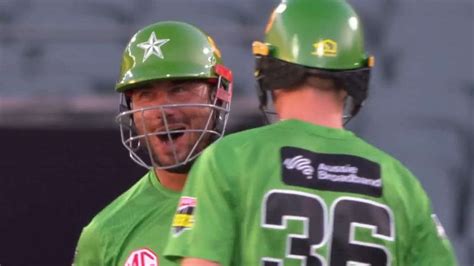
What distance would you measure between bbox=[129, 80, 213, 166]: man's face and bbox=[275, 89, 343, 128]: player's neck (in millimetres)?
804

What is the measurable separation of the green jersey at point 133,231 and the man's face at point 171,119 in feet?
0.32

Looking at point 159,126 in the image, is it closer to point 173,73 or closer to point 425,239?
point 173,73

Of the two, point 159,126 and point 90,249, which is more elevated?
point 159,126

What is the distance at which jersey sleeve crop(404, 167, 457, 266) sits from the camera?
2.47m

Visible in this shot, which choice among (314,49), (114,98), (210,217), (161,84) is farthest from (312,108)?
(114,98)

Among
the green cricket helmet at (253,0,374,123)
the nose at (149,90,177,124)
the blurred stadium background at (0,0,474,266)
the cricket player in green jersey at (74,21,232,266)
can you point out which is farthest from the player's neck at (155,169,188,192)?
the blurred stadium background at (0,0,474,266)

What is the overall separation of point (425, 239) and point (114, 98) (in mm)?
3231

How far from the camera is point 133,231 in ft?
10.5

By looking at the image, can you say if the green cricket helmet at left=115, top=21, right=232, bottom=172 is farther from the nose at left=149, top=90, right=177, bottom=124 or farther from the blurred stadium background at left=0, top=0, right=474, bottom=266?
the blurred stadium background at left=0, top=0, right=474, bottom=266

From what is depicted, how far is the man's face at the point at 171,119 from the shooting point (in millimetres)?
3234

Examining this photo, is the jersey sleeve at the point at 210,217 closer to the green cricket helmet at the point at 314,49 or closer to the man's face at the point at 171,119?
the green cricket helmet at the point at 314,49

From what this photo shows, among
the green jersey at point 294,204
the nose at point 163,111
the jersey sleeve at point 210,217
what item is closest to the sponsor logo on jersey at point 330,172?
the green jersey at point 294,204

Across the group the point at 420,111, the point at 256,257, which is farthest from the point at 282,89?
the point at 420,111

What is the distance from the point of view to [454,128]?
581 cm
